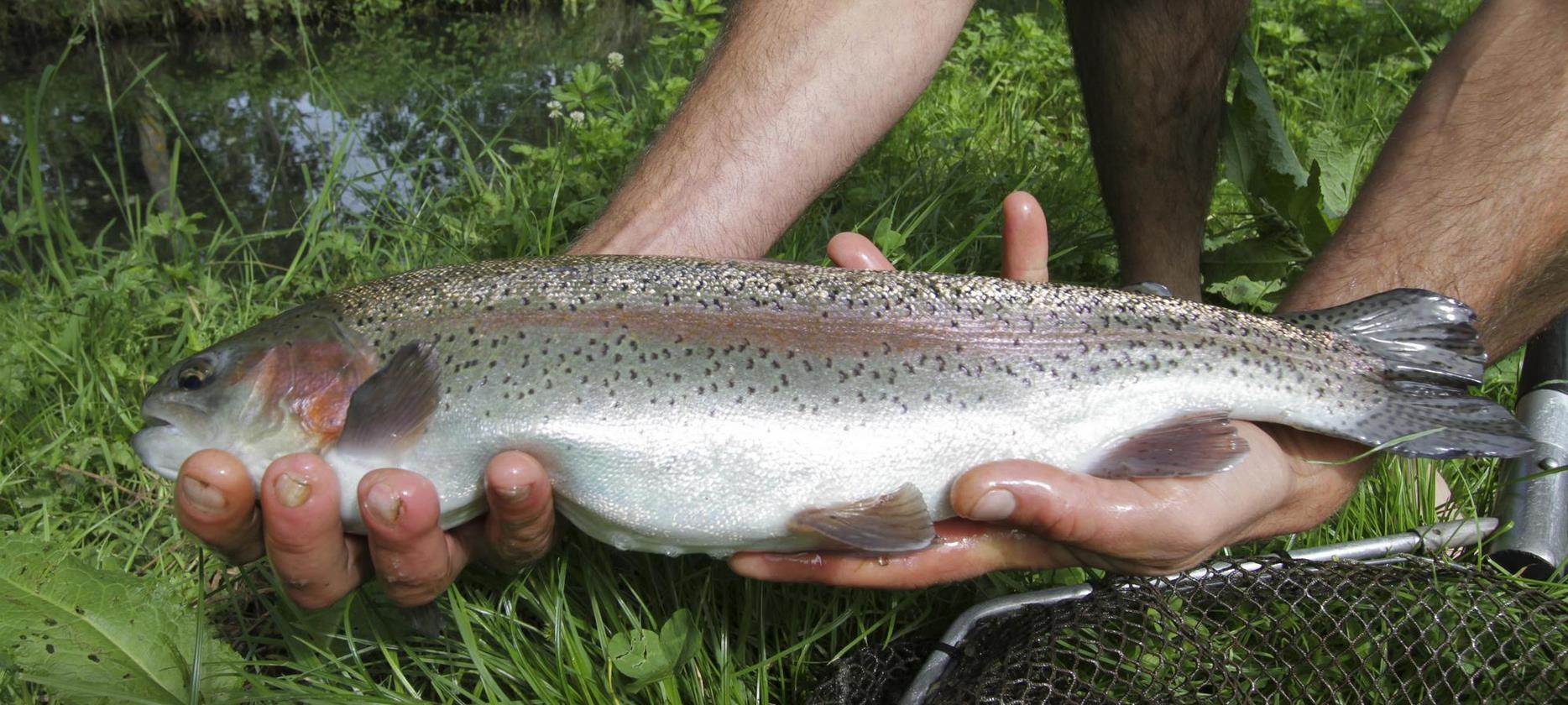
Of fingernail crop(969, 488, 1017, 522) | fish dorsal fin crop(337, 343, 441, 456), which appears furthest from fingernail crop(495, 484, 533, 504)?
fingernail crop(969, 488, 1017, 522)

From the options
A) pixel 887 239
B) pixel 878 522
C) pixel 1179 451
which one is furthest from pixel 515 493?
pixel 887 239

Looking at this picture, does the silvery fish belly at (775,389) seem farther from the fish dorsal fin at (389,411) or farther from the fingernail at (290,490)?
the fingernail at (290,490)

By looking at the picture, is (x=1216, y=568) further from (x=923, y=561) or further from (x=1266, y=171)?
(x=1266, y=171)

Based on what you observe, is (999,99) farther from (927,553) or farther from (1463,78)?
(927,553)

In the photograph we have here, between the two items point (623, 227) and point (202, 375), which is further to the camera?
point (623, 227)

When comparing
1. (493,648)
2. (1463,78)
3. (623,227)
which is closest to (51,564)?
(493,648)

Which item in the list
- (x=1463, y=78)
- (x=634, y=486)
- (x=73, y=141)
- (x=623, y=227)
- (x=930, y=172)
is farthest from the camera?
(x=73, y=141)
